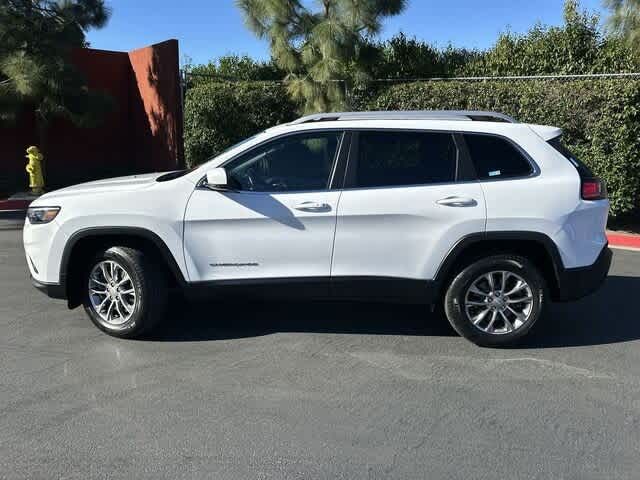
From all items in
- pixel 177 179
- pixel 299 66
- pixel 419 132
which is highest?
pixel 299 66

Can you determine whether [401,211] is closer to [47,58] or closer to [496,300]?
[496,300]

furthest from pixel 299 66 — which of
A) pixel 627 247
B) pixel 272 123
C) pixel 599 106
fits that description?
pixel 627 247

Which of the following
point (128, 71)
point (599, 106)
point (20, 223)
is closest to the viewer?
point (599, 106)

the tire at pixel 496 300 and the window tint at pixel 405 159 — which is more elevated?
the window tint at pixel 405 159

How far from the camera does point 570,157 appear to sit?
4898 mm

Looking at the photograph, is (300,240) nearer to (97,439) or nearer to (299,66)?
(97,439)

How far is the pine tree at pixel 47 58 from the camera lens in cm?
1365

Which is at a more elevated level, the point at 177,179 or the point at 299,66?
the point at 299,66

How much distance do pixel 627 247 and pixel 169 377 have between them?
723 cm

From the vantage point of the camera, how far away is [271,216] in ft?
15.7

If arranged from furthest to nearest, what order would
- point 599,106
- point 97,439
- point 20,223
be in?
point 20,223 → point 599,106 → point 97,439

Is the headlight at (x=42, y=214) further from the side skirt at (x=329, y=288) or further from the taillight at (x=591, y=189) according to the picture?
the taillight at (x=591, y=189)

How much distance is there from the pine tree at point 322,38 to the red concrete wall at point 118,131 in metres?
4.55

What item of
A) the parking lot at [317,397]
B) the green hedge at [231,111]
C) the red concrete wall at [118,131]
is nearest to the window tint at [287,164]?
the parking lot at [317,397]
